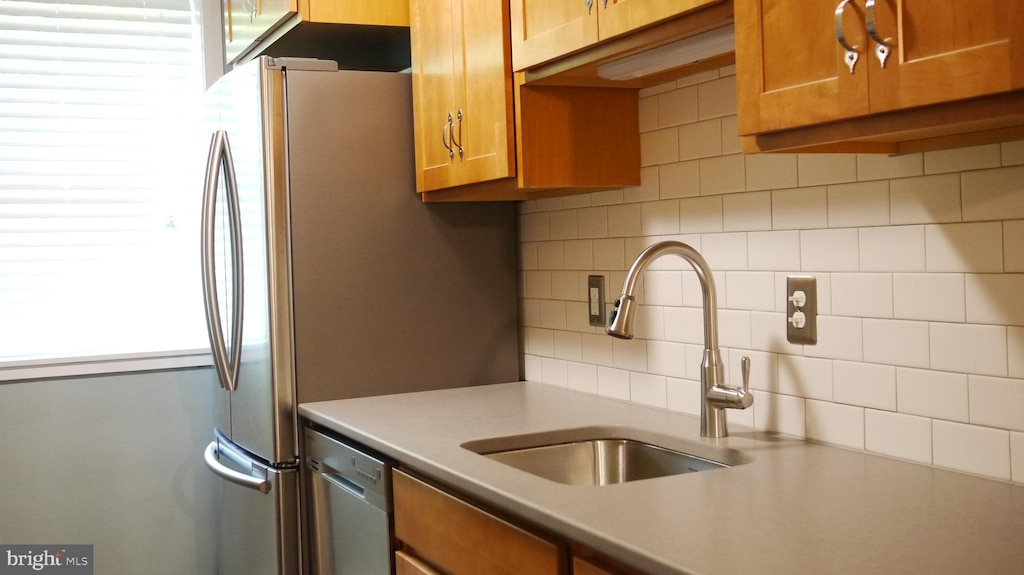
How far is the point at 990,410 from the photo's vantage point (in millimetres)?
1455

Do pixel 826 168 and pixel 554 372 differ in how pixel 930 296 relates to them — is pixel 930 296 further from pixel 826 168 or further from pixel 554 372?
pixel 554 372

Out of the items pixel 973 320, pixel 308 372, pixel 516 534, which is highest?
pixel 973 320

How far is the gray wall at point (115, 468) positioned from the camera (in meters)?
3.11

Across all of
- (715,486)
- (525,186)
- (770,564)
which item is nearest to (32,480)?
(525,186)

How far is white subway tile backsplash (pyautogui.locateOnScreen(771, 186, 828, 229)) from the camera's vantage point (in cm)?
173

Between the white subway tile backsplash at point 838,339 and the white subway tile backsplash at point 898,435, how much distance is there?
11 cm

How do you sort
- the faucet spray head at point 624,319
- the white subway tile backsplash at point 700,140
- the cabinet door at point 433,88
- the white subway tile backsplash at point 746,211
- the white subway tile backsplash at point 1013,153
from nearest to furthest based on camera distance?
the white subway tile backsplash at point 1013,153, the faucet spray head at point 624,319, the white subway tile backsplash at point 746,211, the white subway tile backsplash at point 700,140, the cabinet door at point 433,88

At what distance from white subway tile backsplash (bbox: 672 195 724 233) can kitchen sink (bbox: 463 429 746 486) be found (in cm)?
47

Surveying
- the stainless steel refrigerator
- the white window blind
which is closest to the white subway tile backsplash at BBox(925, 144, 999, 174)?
the stainless steel refrigerator

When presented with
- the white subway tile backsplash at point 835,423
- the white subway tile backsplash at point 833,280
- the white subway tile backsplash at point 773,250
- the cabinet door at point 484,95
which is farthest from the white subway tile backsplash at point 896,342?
the cabinet door at point 484,95

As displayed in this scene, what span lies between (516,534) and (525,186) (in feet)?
2.91

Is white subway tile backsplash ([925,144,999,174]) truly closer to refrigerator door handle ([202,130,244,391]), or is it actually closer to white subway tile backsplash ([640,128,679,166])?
white subway tile backsplash ([640,128,679,166])

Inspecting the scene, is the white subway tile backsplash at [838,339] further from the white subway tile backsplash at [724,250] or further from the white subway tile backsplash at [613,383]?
the white subway tile backsplash at [613,383]

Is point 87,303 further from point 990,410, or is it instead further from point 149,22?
point 990,410
